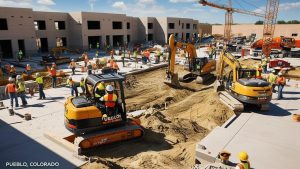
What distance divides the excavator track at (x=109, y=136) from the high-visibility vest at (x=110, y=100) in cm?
100

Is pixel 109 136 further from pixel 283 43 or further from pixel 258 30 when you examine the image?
pixel 258 30

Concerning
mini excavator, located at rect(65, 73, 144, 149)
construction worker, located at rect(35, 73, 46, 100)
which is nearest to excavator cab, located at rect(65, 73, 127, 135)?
mini excavator, located at rect(65, 73, 144, 149)

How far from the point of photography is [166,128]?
35.3 ft

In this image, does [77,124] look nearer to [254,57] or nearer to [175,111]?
[175,111]

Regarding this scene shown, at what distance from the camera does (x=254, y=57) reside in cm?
3294

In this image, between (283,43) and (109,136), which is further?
(283,43)

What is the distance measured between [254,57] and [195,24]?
34.7m

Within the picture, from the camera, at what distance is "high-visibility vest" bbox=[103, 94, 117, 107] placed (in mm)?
8758

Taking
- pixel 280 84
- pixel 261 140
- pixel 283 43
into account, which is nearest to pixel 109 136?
pixel 261 140

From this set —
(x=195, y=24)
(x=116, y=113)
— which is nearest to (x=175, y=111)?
(x=116, y=113)

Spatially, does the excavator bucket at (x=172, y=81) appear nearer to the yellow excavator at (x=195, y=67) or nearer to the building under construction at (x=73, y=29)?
the yellow excavator at (x=195, y=67)

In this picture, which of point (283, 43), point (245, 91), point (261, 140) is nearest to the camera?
point (261, 140)

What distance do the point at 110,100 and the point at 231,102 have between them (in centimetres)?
694

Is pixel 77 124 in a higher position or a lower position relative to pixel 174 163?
higher
